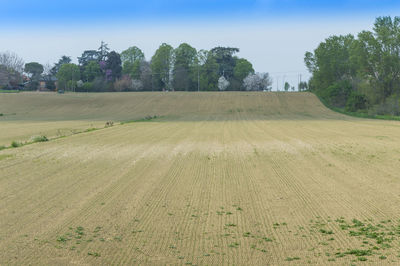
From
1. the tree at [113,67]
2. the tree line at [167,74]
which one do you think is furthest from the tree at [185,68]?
the tree at [113,67]

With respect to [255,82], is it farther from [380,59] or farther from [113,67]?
[380,59]

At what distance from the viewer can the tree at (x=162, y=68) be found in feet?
376

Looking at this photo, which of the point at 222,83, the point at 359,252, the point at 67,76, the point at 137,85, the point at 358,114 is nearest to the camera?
the point at 359,252

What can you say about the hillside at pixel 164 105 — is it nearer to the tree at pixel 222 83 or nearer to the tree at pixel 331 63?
the tree at pixel 331 63

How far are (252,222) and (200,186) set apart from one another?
3.44 metres

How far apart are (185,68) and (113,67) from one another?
68.7 ft

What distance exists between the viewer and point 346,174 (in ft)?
44.0

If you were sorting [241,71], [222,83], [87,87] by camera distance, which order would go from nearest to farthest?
[87,87] < [222,83] < [241,71]

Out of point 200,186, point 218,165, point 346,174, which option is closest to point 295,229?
point 200,186

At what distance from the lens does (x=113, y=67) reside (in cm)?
11988

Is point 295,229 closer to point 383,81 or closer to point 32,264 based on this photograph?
point 32,264

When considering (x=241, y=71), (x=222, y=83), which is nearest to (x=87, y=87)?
(x=222, y=83)

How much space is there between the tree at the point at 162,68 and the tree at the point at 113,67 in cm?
1032

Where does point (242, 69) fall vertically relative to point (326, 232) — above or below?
above
